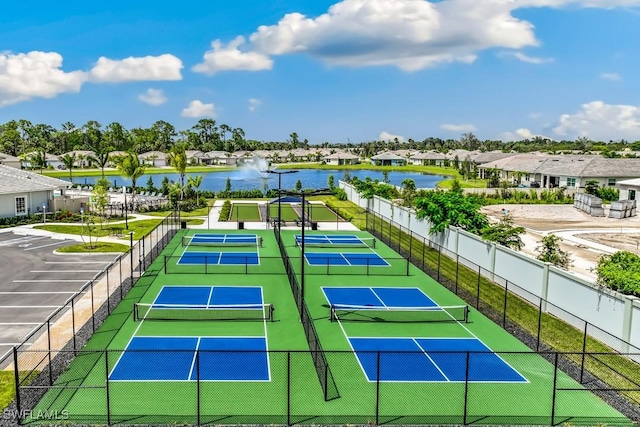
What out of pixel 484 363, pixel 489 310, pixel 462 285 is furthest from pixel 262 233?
pixel 484 363

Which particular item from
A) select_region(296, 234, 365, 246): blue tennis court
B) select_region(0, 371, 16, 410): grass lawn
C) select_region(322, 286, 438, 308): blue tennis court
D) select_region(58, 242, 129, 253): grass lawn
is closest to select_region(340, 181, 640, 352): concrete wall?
select_region(322, 286, 438, 308): blue tennis court

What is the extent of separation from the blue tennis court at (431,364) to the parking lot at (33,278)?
1101 centimetres

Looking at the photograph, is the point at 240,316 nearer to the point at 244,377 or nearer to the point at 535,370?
the point at 244,377

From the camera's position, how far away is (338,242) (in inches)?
1531

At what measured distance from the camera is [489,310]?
22.8 m

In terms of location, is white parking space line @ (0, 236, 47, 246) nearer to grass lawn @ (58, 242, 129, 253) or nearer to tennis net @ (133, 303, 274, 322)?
grass lawn @ (58, 242, 129, 253)

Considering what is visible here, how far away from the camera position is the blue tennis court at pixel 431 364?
52.5 ft

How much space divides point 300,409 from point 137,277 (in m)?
15.8

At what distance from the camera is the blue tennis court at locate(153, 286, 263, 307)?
23.2m

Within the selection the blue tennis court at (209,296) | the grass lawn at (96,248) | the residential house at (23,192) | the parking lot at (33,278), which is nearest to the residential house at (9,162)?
the residential house at (23,192)

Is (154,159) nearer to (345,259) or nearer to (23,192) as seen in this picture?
(23,192)

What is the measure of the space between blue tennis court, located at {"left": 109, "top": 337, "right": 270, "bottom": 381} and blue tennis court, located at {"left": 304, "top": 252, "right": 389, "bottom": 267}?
13073 mm

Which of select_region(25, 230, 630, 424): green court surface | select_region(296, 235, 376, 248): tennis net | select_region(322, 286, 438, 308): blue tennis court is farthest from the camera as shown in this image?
select_region(296, 235, 376, 248): tennis net

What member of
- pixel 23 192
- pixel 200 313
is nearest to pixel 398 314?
pixel 200 313
